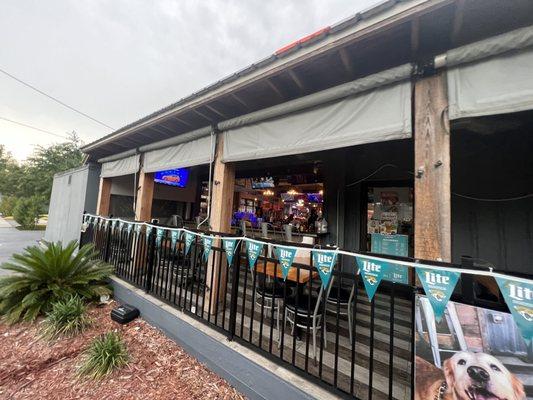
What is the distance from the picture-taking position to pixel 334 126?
2496 millimetres

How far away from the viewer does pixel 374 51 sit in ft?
7.04

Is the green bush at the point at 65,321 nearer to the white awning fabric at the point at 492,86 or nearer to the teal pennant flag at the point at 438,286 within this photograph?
the teal pennant flag at the point at 438,286

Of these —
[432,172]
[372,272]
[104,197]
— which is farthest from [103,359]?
[104,197]

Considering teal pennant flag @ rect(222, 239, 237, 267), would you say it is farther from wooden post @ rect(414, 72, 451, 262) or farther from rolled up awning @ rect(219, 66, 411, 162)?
wooden post @ rect(414, 72, 451, 262)

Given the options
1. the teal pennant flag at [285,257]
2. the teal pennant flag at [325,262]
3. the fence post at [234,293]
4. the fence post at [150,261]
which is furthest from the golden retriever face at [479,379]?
the fence post at [150,261]

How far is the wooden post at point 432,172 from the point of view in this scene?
1.77 m

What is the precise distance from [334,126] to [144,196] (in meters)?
4.56

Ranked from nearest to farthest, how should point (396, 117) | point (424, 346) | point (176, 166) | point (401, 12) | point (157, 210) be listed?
point (424, 346)
point (401, 12)
point (396, 117)
point (176, 166)
point (157, 210)

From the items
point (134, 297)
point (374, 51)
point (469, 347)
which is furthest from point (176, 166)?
point (469, 347)

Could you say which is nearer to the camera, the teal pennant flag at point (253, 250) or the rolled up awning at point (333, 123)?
the rolled up awning at point (333, 123)

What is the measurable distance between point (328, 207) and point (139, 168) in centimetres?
448

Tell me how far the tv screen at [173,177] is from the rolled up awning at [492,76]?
718cm

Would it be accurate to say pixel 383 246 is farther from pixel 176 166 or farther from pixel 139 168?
pixel 139 168

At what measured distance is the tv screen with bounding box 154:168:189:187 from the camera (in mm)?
7383
